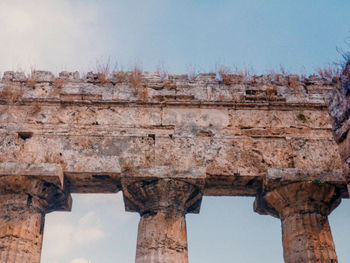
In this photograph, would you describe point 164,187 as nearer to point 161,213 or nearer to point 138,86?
point 161,213

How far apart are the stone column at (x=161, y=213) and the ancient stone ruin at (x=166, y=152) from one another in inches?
0.8

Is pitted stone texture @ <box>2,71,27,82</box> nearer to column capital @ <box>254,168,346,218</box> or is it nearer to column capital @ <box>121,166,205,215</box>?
column capital @ <box>121,166,205,215</box>

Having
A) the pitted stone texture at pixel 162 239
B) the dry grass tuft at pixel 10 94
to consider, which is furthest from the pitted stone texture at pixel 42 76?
the pitted stone texture at pixel 162 239

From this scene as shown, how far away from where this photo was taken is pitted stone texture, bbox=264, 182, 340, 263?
8.12m

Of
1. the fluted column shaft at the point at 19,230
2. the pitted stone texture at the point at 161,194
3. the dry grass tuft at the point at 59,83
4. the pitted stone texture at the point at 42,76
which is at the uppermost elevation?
the pitted stone texture at the point at 42,76

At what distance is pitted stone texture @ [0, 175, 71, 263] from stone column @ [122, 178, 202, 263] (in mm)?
1555

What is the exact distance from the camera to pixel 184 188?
8391mm

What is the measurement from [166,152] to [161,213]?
1225mm

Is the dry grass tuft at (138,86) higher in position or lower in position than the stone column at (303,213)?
higher

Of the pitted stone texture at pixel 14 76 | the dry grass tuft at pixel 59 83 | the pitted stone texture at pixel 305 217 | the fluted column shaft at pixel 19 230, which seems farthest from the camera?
the pitted stone texture at pixel 14 76

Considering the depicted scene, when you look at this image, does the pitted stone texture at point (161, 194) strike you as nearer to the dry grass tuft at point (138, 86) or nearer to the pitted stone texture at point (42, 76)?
the dry grass tuft at point (138, 86)

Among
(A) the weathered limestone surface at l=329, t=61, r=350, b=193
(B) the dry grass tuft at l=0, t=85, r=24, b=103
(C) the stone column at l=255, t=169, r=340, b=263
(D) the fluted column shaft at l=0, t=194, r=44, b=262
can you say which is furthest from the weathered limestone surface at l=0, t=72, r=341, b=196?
(A) the weathered limestone surface at l=329, t=61, r=350, b=193

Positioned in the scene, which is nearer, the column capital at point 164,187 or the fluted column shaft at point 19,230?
the fluted column shaft at point 19,230

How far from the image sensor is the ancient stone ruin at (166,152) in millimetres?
8211
